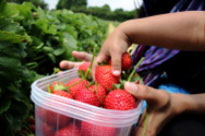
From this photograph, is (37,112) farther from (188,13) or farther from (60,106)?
(188,13)

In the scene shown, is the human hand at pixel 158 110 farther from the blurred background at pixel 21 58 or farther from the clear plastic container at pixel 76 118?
the blurred background at pixel 21 58

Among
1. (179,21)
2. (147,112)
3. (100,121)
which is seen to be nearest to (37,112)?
(100,121)

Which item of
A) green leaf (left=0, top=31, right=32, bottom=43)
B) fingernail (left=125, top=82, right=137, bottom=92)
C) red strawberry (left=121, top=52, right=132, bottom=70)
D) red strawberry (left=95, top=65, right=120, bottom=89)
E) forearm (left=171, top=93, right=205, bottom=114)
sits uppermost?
green leaf (left=0, top=31, right=32, bottom=43)

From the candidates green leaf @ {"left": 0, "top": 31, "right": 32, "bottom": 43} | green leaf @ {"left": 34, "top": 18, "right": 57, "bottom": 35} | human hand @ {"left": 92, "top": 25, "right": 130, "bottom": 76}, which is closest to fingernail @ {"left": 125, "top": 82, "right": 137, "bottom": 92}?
human hand @ {"left": 92, "top": 25, "right": 130, "bottom": 76}

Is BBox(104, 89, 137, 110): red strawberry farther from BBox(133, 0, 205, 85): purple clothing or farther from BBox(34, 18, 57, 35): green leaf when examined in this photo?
BBox(34, 18, 57, 35): green leaf

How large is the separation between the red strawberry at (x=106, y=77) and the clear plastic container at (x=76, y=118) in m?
0.17

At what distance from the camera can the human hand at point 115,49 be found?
1.00m

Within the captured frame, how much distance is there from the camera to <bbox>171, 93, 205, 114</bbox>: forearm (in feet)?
3.28

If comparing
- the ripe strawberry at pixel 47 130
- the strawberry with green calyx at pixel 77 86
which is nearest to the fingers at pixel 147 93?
the strawberry with green calyx at pixel 77 86

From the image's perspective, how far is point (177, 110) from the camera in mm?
1009

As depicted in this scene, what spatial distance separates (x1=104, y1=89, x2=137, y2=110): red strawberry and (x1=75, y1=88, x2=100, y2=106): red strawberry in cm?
6

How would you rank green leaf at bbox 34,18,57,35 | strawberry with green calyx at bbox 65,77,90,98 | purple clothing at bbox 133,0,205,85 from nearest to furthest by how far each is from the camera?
strawberry with green calyx at bbox 65,77,90,98, purple clothing at bbox 133,0,205,85, green leaf at bbox 34,18,57,35

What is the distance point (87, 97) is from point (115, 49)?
0.86 feet

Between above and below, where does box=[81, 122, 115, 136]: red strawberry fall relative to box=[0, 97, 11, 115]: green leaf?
above
